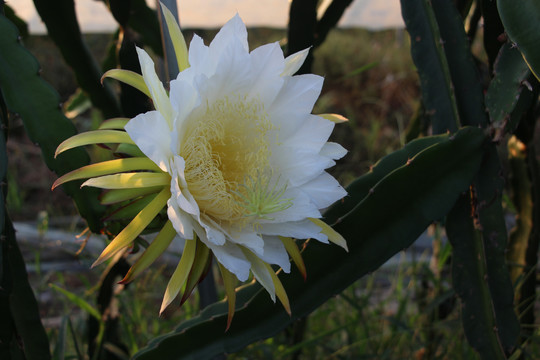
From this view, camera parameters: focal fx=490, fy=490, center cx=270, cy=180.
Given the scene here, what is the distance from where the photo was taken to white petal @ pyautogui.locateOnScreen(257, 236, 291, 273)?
1.65ft

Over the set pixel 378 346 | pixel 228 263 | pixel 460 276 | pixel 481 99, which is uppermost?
pixel 481 99

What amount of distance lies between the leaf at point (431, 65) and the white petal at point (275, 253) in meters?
0.38

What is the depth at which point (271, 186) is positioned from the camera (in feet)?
1.73

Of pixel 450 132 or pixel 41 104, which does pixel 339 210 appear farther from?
pixel 41 104

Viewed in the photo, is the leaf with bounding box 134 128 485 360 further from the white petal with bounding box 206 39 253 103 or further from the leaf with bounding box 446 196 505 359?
the white petal with bounding box 206 39 253 103

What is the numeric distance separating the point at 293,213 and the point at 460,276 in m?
0.39

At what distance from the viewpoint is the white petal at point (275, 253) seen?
504 millimetres

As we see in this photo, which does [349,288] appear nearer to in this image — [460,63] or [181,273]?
[460,63]

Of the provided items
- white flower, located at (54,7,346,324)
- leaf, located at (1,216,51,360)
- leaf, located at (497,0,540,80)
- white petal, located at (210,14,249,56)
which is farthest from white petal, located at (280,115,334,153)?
leaf, located at (1,216,51,360)

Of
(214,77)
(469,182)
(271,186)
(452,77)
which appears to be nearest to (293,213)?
(271,186)

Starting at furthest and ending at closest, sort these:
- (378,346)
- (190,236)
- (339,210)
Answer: (378,346) → (339,210) → (190,236)

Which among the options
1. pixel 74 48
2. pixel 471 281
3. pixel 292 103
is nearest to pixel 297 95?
pixel 292 103

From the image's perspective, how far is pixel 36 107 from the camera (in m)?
0.61

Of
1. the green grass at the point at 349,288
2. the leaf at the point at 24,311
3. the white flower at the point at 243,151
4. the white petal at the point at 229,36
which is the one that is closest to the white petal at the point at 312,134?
the white flower at the point at 243,151
